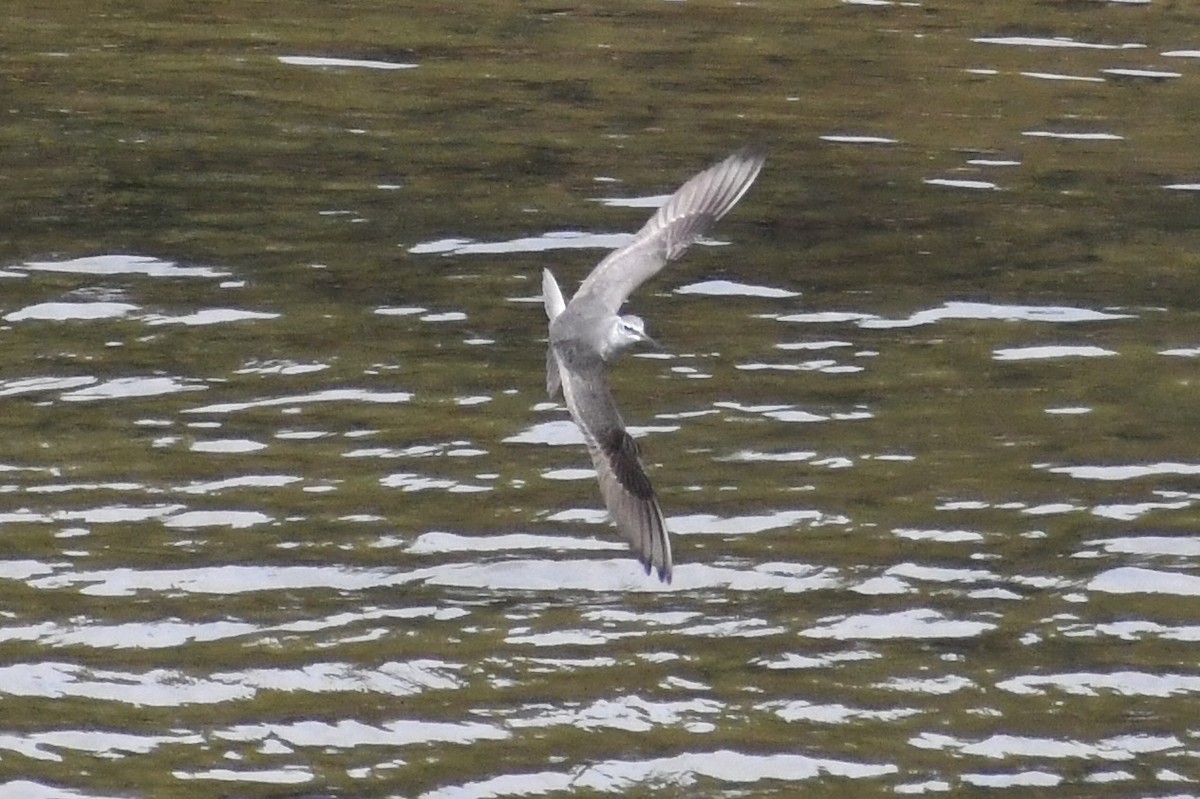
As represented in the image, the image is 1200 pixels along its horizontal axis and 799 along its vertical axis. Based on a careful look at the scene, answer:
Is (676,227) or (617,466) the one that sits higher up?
(676,227)

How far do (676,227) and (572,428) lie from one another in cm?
134

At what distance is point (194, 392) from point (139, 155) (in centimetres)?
400

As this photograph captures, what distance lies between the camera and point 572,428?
10.1m

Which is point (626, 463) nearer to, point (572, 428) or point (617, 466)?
point (617, 466)

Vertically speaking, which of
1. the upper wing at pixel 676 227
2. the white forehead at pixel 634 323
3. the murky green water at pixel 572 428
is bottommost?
the murky green water at pixel 572 428

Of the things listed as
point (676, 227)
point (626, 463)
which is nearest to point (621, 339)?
point (626, 463)

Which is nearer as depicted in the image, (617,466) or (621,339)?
(617,466)

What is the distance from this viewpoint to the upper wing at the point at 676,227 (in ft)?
29.1

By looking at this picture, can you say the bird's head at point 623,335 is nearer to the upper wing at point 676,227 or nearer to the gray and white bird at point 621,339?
the gray and white bird at point 621,339

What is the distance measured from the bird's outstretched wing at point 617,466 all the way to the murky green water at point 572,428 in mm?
687

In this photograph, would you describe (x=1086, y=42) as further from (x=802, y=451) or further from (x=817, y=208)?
(x=802, y=451)

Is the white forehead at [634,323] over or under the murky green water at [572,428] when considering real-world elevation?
over

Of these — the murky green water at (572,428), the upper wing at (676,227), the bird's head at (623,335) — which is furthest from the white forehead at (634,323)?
the murky green water at (572,428)

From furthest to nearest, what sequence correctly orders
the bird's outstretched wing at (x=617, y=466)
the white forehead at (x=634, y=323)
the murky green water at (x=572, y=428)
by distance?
the white forehead at (x=634, y=323)
the murky green water at (x=572, y=428)
the bird's outstretched wing at (x=617, y=466)
